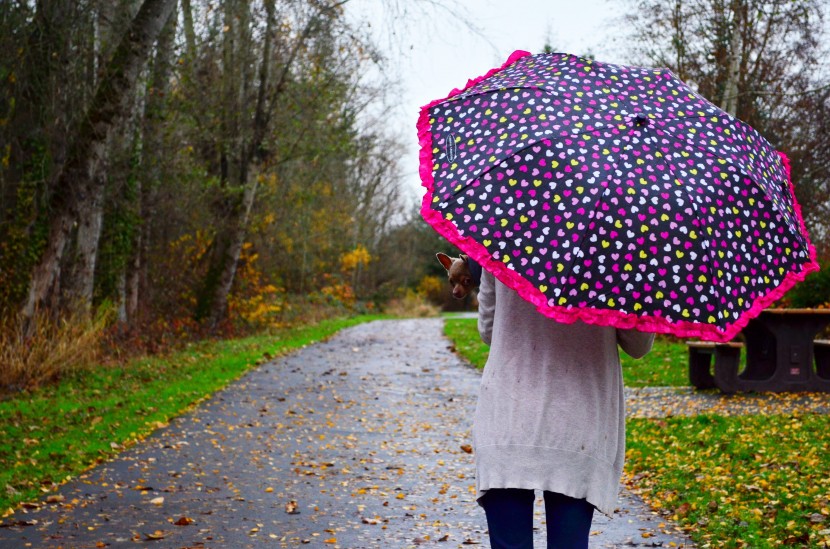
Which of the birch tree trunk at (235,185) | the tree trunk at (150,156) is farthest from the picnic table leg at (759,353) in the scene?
the birch tree trunk at (235,185)

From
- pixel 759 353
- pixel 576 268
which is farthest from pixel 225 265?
pixel 576 268

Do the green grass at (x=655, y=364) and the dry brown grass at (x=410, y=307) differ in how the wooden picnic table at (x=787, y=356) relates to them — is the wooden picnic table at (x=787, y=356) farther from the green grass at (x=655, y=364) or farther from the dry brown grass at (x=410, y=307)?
the dry brown grass at (x=410, y=307)

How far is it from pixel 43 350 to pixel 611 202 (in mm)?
11357

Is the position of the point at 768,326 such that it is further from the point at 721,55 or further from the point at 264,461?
the point at 721,55

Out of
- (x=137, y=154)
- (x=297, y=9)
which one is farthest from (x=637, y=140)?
(x=297, y=9)

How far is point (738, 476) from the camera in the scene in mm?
6973

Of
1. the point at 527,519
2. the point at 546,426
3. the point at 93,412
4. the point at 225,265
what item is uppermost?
the point at 225,265

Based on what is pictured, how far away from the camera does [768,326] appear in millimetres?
11328

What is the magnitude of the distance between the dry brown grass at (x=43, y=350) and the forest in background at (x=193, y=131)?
0.05 metres

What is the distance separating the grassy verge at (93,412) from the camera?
7.55 meters

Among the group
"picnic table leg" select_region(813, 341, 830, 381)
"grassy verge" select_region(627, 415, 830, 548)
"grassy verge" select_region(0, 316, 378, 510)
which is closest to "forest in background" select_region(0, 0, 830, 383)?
"grassy verge" select_region(0, 316, 378, 510)

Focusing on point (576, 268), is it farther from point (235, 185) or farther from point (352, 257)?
point (352, 257)

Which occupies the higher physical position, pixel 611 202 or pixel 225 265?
pixel 225 265

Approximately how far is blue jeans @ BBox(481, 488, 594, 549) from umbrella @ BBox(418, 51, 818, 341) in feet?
2.01
